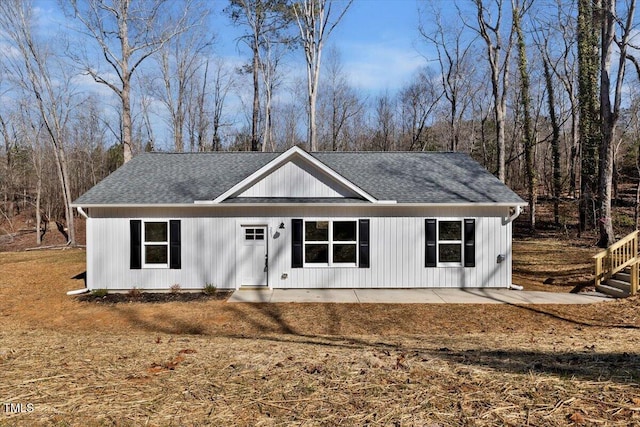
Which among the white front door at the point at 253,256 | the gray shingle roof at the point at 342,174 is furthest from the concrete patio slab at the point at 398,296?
the white front door at the point at 253,256

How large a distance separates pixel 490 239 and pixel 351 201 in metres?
4.68

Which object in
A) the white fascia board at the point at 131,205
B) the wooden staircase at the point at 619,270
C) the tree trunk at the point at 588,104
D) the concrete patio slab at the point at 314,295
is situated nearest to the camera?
the wooden staircase at the point at 619,270

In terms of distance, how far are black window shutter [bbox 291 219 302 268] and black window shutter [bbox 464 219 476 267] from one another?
17.3 ft

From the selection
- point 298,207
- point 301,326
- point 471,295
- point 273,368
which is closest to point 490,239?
point 471,295

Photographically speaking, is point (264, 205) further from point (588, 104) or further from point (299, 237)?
point (588, 104)

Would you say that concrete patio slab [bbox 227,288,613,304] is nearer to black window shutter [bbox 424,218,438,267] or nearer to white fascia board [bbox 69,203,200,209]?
black window shutter [bbox 424,218,438,267]

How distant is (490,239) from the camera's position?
12711 millimetres

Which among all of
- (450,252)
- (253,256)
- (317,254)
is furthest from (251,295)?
(450,252)

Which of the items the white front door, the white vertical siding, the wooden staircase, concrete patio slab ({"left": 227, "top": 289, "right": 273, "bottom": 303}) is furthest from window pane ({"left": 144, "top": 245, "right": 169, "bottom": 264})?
the wooden staircase

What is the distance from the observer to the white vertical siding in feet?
40.8

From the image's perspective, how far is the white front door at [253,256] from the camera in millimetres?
12617

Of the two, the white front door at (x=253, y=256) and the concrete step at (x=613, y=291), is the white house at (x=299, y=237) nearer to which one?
the white front door at (x=253, y=256)

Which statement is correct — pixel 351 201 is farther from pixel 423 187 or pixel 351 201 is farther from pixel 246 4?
pixel 246 4

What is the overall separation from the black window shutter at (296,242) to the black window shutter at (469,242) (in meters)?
5.28
